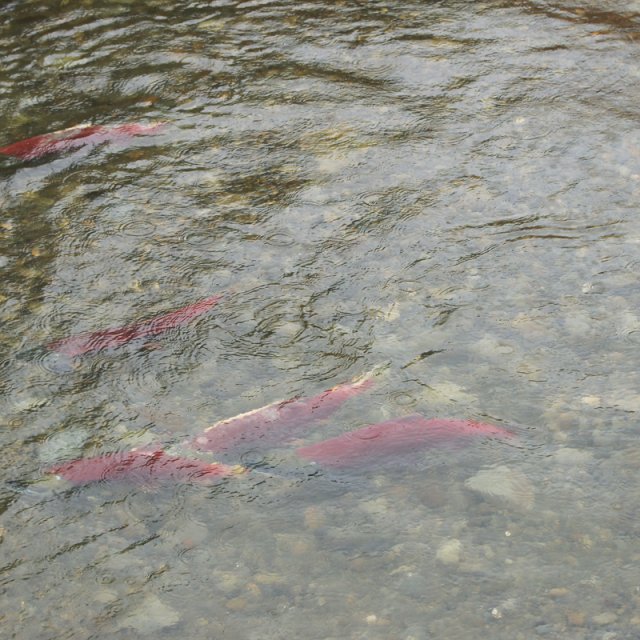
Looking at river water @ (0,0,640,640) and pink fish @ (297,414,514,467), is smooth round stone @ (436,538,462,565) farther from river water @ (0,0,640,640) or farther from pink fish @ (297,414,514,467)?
pink fish @ (297,414,514,467)

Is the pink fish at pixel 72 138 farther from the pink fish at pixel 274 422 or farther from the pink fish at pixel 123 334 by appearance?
the pink fish at pixel 274 422

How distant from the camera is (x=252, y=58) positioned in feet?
25.9

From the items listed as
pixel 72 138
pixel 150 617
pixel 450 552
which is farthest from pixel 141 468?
pixel 72 138

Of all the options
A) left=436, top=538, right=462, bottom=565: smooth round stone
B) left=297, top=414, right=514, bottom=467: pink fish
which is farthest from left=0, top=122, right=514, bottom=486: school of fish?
left=436, top=538, right=462, bottom=565: smooth round stone

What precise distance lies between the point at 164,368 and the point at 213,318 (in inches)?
18.1

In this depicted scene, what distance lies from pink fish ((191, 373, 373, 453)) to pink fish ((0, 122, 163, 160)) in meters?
3.10

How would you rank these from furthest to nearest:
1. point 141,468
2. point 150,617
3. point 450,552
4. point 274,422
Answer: point 274,422
point 141,468
point 450,552
point 150,617

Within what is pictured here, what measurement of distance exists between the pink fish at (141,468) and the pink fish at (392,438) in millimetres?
426

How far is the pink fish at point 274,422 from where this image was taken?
4.54m

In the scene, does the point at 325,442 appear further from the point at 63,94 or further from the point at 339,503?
the point at 63,94

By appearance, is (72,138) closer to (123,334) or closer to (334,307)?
(123,334)

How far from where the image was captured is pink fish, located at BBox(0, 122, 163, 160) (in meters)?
6.88

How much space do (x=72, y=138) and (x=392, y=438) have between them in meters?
3.75

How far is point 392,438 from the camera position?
4512 millimetres
